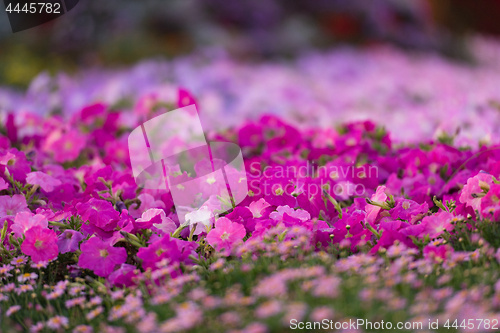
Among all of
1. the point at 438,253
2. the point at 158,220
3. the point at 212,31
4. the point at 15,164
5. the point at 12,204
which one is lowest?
the point at 438,253

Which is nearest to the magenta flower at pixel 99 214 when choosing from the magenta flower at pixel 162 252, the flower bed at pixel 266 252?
the flower bed at pixel 266 252

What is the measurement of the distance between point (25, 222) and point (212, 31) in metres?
6.43

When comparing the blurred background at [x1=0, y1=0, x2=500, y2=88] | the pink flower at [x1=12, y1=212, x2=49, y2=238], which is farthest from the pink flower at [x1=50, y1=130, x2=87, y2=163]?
the blurred background at [x1=0, y1=0, x2=500, y2=88]

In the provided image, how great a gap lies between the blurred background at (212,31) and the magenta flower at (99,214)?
481cm

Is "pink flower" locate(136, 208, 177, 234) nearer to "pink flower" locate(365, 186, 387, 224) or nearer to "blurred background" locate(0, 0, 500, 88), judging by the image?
"pink flower" locate(365, 186, 387, 224)

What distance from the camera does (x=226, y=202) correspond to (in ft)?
6.60

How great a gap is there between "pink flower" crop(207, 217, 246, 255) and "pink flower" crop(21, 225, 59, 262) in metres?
0.57

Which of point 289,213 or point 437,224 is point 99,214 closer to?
point 289,213

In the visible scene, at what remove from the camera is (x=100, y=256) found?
1.74 m

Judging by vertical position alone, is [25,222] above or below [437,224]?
above

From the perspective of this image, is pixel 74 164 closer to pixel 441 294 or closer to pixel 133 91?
pixel 133 91

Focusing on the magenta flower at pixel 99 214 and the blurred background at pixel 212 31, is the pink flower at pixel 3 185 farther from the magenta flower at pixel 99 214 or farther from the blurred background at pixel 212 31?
the blurred background at pixel 212 31

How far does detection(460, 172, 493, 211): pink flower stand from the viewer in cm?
179

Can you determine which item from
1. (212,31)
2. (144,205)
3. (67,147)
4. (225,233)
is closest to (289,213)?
(225,233)
